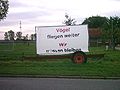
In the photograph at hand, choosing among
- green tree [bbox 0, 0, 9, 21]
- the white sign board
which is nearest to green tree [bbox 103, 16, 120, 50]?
green tree [bbox 0, 0, 9, 21]

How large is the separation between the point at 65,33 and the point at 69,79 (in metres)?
8.34

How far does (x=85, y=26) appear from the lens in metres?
24.8

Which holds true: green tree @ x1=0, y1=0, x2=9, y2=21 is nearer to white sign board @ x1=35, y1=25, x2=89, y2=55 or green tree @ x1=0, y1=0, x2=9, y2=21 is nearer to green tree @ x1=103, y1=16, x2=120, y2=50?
green tree @ x1=103, y1=16, x2=120, y2=50

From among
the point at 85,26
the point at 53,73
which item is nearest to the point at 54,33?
the point at 85,26

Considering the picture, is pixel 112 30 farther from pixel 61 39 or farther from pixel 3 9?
pixel 61 39

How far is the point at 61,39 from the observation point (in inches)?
1002

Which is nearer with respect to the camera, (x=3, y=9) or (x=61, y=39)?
(x=61, y=39)

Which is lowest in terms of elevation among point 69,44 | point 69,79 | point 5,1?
point 69,79

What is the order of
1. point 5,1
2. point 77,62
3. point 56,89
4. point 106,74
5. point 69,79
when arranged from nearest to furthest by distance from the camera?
1. point 56,89
2. point 69,79
3. point 106,74
4. point 77,62
5. point 5,1

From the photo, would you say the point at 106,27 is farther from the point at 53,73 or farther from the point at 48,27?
the point at 53,73

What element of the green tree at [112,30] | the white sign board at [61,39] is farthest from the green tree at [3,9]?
the white sign board at [61,39]

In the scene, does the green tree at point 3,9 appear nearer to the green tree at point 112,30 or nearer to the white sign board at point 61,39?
the green tree at point 112,30

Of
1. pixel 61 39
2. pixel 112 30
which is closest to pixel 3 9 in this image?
pixel 112 30

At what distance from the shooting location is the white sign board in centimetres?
2495
